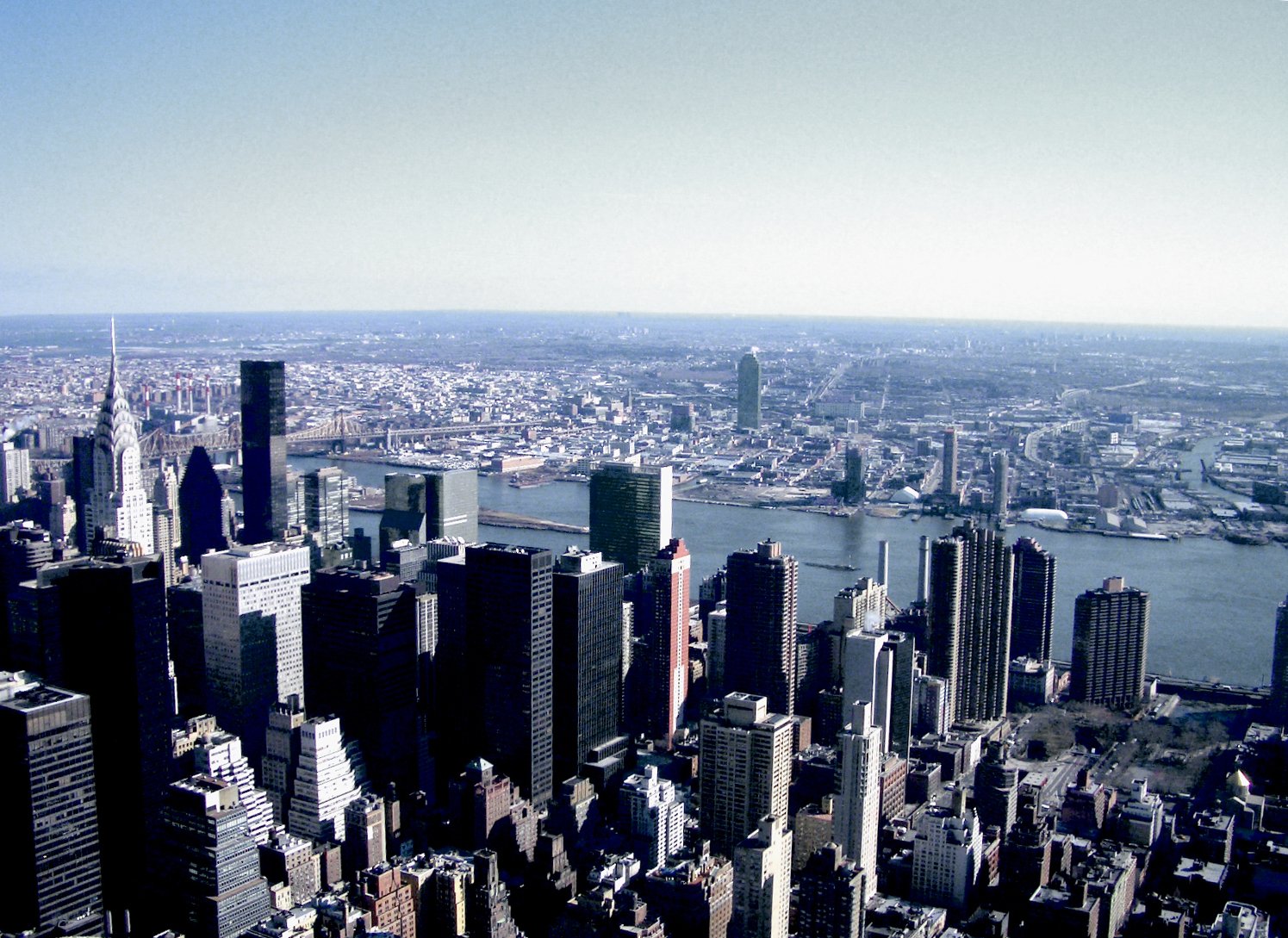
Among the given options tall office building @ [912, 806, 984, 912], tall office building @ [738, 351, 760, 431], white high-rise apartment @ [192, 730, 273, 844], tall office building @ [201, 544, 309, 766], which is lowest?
tall office building @ [912, 806, 984, 912]

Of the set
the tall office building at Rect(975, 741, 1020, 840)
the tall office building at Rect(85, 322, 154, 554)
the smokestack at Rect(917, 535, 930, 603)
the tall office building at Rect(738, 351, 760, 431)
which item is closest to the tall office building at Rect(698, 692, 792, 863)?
the tall office building at Rect(975, 741, 1020, 840)

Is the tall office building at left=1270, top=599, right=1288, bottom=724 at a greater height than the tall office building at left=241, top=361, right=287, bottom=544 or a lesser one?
lesser

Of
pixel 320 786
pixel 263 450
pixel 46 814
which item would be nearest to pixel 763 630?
pixel 320 786

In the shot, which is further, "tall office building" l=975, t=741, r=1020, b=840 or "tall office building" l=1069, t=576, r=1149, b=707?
"tall office building" l=1069, t=576, r=1149, b=707

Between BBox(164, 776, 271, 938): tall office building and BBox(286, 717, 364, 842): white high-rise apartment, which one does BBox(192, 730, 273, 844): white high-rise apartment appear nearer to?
BBox(286, 717, 364, 842): white high-rise apartment

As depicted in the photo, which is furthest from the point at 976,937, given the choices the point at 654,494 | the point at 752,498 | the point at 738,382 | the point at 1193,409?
the point at 738,382

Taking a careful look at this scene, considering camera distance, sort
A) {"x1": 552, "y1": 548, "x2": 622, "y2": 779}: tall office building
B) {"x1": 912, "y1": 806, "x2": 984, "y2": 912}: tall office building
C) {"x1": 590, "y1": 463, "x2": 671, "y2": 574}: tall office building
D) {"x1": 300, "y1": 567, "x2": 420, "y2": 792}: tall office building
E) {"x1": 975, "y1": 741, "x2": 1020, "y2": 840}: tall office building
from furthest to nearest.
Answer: {"x1": 590, "y1": 463, "x2": 671, "y2": 574}: tall office building, {"x1": 552, "y1": 548, "x2": 622, "y2": 779}: tall office building, {"x1": 300, "y1": 567, "x2": 420, "y2": 792}: tall office building, {"x1": 975, "y1": 741, "x2": 1020, "y2": 840}: tall office building, {"x1": 912, "y1": 806, "x2": 984, "y2": 912}: tall office building

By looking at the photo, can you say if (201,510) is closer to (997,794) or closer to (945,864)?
(997,794)

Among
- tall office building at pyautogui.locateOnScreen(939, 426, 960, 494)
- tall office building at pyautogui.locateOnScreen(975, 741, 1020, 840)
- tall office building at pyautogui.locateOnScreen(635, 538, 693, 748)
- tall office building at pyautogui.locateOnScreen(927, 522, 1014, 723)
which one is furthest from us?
tall office building at pyautogui.locateOnScreen(939, 426, 960, 494)

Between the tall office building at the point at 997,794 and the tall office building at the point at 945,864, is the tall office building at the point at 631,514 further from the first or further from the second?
the tall office building at the point at 945,864
